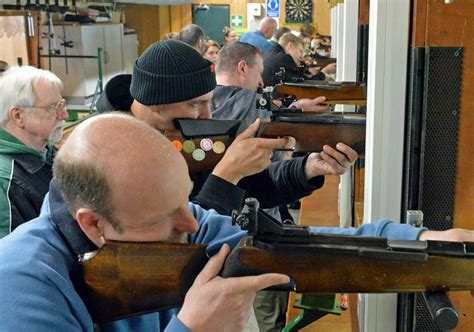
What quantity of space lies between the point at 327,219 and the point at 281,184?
4.28 ft

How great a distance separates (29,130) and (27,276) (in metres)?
1.25

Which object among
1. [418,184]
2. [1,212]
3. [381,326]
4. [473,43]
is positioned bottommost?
[381,326]

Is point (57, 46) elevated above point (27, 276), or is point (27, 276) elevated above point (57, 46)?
point (57, 46)

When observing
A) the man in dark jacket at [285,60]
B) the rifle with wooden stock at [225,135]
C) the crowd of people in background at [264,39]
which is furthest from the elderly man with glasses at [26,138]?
the man in dark jacket at [285,60]

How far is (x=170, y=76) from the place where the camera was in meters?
1.71

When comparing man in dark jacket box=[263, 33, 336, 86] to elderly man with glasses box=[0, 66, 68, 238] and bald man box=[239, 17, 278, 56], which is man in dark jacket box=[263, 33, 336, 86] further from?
elderly man with glasses box=[0, 66, 68, 238]

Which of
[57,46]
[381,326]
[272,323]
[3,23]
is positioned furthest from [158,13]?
[381,326]

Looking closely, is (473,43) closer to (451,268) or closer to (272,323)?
(451,268)

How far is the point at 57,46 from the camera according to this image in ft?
19.0

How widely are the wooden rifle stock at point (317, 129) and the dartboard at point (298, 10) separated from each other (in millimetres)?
7791

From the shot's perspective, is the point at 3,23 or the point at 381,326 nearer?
the point at 381,326

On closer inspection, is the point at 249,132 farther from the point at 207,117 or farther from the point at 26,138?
A: the point at 26,138

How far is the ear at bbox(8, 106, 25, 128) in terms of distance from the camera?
2.05 m

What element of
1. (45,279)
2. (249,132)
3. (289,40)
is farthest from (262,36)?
(45,279)
